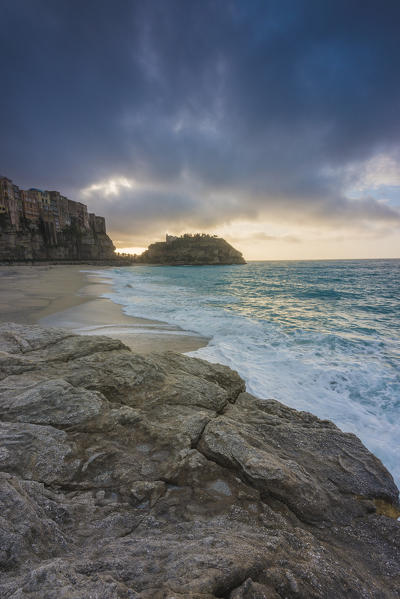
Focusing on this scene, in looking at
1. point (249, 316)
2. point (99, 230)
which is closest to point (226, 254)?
point (99, 230)

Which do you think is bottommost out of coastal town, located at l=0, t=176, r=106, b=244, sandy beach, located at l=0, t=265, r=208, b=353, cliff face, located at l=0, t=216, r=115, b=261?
sandy beach, located at l=0, t=265, r=208, b=353

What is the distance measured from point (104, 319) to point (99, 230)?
92639 mm

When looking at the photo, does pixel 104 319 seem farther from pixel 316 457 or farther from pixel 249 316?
pixel 316 457

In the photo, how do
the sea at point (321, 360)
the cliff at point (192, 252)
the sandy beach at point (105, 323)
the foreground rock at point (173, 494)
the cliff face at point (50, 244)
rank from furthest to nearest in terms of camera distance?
the cliff at point (192, 252) < the cliff face at point (50, 244) < the sandy beach at point (105, 323) < the sea at point (321, 360) < the foreground rock at point (173, 494)

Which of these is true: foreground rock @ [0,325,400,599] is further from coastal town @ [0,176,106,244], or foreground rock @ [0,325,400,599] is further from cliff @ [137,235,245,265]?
cliff @ [137,235,245,265]

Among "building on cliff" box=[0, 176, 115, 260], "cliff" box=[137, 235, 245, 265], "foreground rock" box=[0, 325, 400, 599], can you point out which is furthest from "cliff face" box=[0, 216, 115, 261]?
"foreground rock" box=[0, 325, 400, 599]

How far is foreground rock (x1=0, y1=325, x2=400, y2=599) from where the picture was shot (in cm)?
122

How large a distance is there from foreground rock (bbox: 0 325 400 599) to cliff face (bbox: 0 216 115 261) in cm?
7479

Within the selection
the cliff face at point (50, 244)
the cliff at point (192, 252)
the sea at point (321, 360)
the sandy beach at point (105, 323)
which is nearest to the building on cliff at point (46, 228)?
the cliff face at point (50, 244)

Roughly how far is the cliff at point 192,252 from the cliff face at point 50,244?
138ft

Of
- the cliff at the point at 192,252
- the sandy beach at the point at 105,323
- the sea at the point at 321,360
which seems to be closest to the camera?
the sea at the point at 321,360

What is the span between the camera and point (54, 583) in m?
1.03

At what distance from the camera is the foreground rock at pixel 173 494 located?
1216 mm

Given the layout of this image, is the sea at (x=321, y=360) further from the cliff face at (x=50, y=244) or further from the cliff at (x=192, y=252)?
the cliff at (x=192, y=252)
